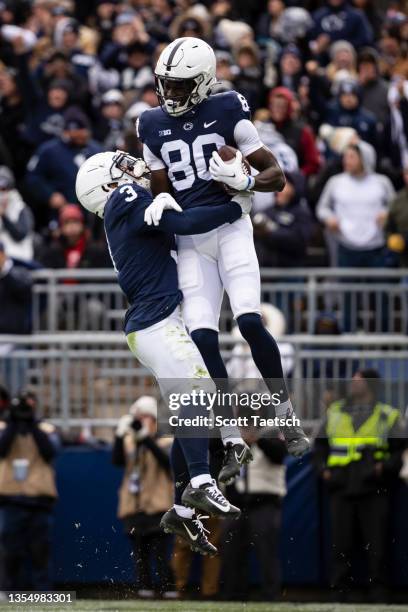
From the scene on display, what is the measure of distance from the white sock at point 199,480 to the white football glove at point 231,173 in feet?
5.36

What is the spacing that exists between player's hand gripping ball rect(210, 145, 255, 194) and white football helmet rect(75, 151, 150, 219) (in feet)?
2.02

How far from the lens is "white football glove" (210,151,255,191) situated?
9.36m

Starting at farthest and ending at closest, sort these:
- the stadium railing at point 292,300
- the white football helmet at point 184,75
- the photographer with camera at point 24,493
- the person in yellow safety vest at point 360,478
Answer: the stadium railing at point 292,300 < the photographer with camera at point 24,493 < the person in yellow safety vest at point 360,478 < the white football helmet at point 184,75

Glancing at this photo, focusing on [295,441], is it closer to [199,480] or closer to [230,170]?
[199,480]

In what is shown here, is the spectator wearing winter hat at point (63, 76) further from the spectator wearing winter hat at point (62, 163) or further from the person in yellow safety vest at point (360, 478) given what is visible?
the person in yellow safety vest at point (360, 478)

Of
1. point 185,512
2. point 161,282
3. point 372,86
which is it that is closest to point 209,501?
point 185,512

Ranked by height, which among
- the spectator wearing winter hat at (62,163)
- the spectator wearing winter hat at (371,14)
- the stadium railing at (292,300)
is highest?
the spectator wearing winter hat at (371,14)

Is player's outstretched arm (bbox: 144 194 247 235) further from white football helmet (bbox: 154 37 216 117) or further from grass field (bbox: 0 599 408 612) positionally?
grass field (bbox: 0 599 408 612)

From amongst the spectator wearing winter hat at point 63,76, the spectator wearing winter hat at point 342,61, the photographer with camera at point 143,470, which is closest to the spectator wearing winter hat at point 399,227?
the photographer with camera at point 143,470

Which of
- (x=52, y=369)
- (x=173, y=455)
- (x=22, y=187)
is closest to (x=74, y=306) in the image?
(x=52, y=369)

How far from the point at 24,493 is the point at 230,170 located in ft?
16.8

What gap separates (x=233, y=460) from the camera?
9.76 m

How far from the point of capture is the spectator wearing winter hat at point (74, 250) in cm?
1544

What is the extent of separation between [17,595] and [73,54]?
8.71 meters
